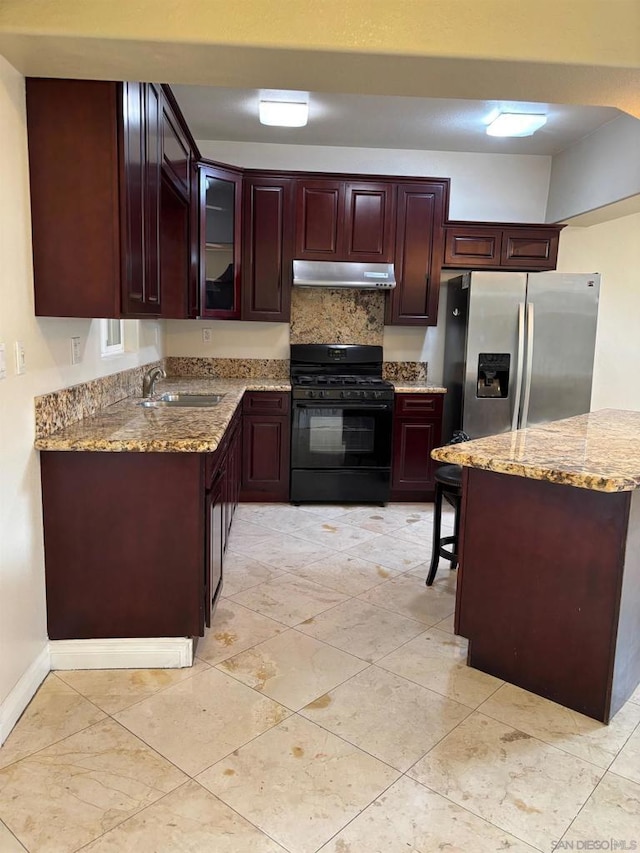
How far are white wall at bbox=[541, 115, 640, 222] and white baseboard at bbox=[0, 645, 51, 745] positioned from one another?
13.4 feet

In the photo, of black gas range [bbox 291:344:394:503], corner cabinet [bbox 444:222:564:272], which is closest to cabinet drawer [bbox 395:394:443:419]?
black gas range [bbox 291:344:394:503]

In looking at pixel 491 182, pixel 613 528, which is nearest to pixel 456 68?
pixel 613 528

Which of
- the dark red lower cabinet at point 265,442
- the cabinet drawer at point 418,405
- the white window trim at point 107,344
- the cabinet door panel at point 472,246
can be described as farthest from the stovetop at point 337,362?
the white window trim at point 107,344

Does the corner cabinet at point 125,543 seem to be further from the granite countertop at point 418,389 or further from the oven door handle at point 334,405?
the granite countertop at point 418,389

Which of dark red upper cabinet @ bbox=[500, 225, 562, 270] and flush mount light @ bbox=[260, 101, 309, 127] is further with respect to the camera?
dark red upper cabinet @ bbox=[500, 225, 562, 270]

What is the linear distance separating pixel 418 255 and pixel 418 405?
3.66 feet

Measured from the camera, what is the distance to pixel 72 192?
6.99ft

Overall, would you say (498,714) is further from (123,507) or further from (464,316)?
(464,316)

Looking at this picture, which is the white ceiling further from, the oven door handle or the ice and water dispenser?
the oven door handle

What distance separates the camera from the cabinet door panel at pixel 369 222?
455cm

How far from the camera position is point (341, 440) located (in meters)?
4.54

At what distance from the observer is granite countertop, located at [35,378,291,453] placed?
7.25 feet

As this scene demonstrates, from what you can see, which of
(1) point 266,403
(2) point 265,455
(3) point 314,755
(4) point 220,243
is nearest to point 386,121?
(4) point 220,243

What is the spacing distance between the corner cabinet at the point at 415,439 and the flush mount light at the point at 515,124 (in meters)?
1.78
